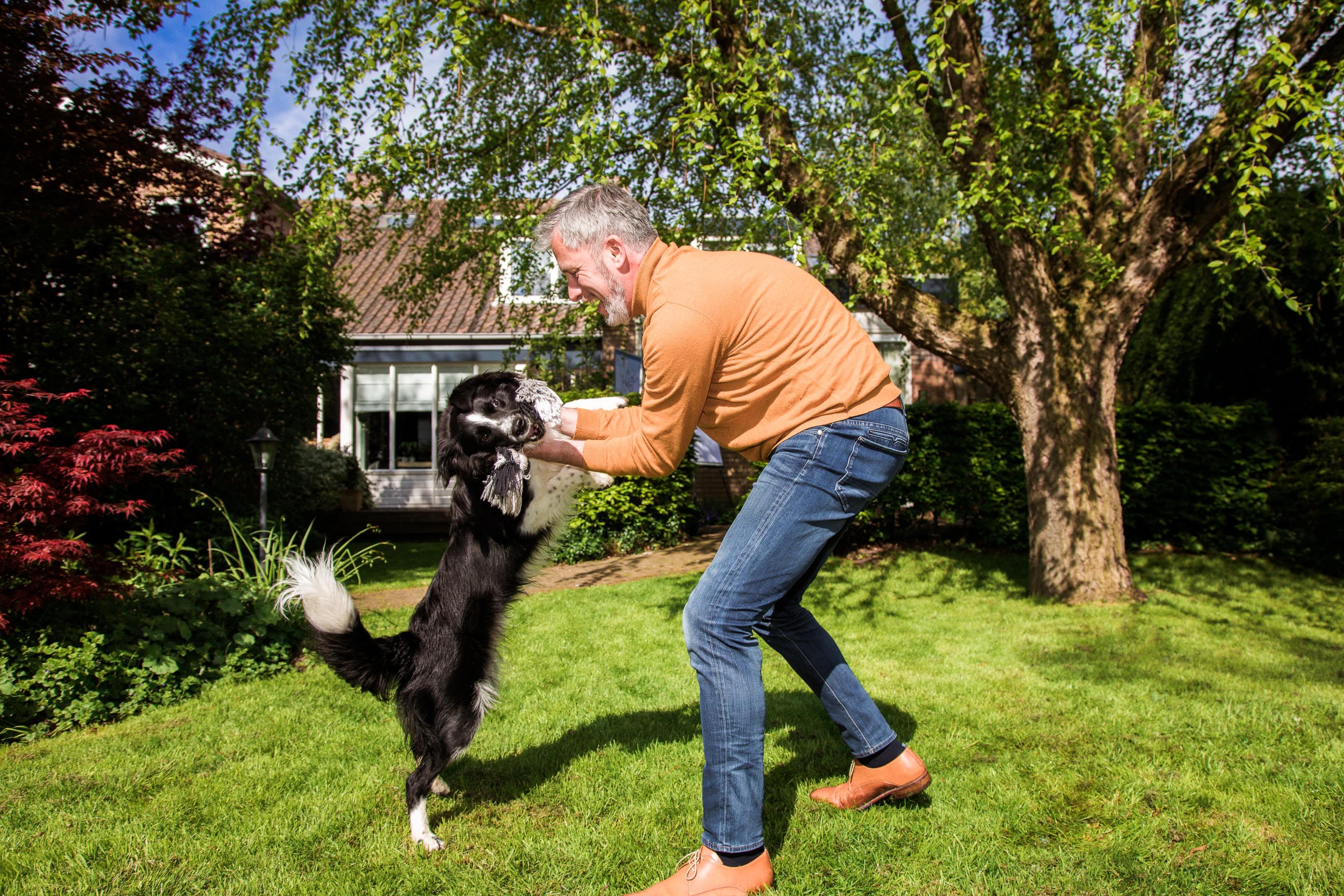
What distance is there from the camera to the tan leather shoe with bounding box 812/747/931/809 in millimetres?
2730

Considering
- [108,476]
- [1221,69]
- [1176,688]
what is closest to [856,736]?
[1176,688]

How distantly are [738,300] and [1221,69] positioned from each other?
7.38 m

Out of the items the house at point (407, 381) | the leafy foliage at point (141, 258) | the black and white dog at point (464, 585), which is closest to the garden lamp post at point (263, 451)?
the leafy foliage at point (141, 258)

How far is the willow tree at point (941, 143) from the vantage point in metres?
5.14

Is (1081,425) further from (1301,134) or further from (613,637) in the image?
(613,637)

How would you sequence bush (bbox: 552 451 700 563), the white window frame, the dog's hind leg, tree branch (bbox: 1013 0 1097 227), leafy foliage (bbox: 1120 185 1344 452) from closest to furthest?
the dog's hind leg < tree branch (bbox: 1013 0 1097 227) < leafy foliage (bbox: 1120 185 1344 452) < bush (bbox: 552 451 700 563) < the white window frame

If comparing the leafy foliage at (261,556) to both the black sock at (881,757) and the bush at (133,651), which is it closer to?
the bush at (133,651)

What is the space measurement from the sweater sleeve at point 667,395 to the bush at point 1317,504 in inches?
310

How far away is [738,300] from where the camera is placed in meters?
2.19

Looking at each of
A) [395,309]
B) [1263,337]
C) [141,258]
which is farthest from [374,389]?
[1263,337]

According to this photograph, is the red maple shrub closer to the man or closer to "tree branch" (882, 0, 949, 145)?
the man

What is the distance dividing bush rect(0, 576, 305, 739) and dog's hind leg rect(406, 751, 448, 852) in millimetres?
2422

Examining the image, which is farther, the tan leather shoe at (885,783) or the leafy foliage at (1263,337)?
the leafy foliage at (1263,337)

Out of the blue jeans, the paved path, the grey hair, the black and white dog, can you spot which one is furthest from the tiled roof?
the blue jeans
